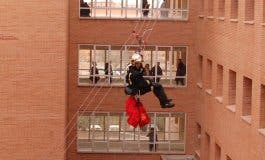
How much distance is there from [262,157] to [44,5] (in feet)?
28.8

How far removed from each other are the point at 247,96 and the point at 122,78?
34.4 ft

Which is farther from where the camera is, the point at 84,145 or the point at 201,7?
the point at 84,145

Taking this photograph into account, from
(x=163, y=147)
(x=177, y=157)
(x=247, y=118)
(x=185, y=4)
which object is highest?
(x=185, y=4)

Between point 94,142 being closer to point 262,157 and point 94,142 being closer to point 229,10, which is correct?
point 229,10

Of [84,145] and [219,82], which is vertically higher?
[219,82]

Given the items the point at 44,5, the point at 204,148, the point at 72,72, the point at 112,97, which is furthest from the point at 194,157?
the point at 44,5

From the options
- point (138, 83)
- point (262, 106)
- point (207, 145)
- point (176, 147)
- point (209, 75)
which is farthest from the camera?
point (176, 147)

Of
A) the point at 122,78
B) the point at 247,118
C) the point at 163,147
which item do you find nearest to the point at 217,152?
the point at 247,118

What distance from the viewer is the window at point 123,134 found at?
32.8 metres

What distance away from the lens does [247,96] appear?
23125 millimetres

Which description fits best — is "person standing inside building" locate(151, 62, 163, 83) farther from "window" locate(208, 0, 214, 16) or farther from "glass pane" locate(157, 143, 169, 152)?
"window" locate(208, 0, 214, 16)

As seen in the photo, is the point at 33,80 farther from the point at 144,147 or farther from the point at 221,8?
the point at 144,147

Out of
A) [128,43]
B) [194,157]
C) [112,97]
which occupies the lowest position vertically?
[194,157]

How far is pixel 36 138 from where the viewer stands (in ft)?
82.1
